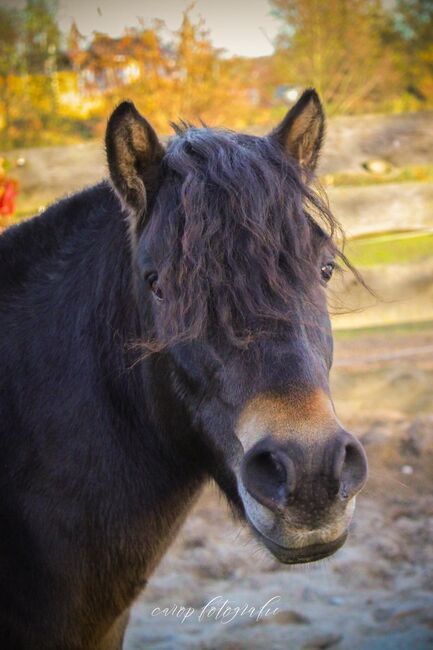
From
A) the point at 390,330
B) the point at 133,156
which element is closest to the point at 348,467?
the point at 133,156

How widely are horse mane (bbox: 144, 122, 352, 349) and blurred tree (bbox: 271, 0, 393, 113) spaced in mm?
7679

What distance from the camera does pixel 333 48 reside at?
10.1 meters

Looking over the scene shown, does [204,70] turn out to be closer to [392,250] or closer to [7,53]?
[392,250]

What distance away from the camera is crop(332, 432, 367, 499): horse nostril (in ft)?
5.54

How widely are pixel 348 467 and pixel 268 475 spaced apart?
8.6 inches

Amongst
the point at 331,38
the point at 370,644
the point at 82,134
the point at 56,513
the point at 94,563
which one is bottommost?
the point at 82,134

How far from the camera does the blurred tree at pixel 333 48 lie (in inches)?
393

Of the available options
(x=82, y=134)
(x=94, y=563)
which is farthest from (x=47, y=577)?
(x=82, y=134)

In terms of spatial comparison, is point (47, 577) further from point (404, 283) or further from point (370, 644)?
point (404, 283)

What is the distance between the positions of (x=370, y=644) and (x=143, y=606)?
1.31 metres

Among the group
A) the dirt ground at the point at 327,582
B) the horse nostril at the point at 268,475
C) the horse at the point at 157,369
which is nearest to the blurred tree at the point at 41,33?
the dirt ground at the point at 327,582

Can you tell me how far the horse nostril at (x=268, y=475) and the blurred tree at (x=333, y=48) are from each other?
333 inches

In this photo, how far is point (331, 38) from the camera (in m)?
10.2

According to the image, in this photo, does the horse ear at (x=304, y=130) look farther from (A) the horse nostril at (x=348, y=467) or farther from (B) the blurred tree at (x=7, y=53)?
(B) the blurred tree at (x=7, y=53)
